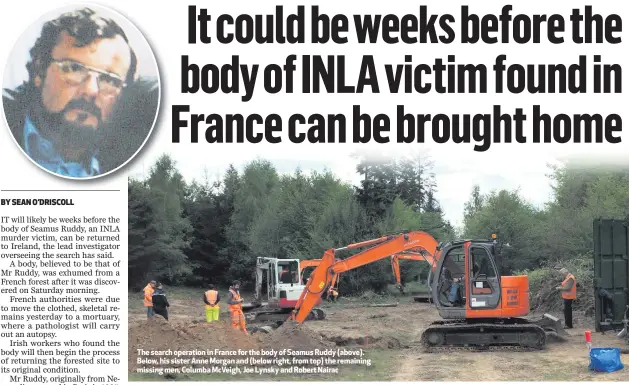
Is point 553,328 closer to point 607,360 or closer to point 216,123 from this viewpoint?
point 607,360

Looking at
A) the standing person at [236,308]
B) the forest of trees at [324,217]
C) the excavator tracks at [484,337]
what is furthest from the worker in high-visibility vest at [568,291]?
the standing person at [236,308]

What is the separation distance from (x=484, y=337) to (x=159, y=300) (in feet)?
21.9

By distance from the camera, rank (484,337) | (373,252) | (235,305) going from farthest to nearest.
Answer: (373,252), (235,305), (484,337)

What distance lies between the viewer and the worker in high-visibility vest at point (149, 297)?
16.3 m

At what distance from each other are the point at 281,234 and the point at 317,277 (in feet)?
19.7

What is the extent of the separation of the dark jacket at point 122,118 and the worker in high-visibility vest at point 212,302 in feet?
22.0

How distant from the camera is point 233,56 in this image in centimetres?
1325

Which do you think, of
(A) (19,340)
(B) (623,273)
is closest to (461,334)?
(B) (623,273)

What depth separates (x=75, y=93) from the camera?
13094mm

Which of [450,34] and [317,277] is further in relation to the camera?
[317,277]

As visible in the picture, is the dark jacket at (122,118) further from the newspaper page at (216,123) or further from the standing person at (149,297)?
the standing person at (149,297)

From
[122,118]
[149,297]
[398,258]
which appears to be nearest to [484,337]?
[398,258]

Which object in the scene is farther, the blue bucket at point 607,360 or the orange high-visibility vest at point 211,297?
the orange high-visibility vest at point 211,297

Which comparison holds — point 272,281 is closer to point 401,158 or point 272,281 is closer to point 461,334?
point 461,334
